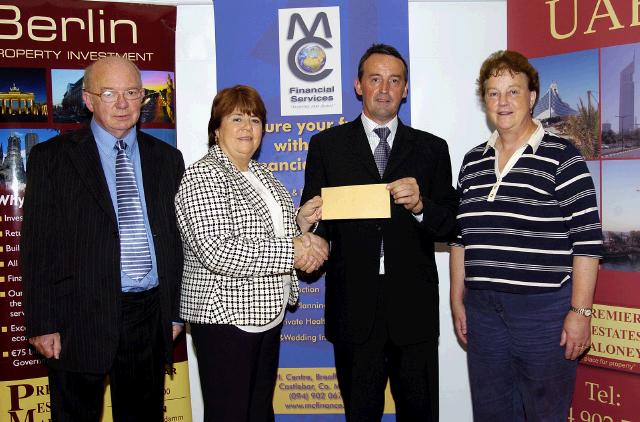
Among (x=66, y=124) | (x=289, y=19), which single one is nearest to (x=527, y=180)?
(x=289, y=19)

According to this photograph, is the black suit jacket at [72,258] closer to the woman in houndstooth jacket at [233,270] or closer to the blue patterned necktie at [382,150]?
the woman in houndstooth jacket at [233,270]

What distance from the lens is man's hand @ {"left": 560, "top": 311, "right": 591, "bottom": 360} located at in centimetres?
247

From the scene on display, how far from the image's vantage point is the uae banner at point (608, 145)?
3.04 m

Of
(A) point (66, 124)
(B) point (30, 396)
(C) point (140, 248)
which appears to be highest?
(A) point (66, 124)

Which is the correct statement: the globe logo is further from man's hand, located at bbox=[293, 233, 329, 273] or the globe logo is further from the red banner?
man's hand, located at bbox=[293, 233, 329, 273]

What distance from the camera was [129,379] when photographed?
8.76ft

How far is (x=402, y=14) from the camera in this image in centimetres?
359

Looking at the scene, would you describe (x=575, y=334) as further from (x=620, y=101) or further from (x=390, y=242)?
(x=620, y=101)

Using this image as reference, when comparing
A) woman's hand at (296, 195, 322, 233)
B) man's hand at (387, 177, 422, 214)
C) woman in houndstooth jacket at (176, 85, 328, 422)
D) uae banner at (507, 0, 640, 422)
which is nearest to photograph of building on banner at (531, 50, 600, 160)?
uae banner at (507, 0, 640, 422)

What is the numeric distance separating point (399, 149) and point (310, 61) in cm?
115

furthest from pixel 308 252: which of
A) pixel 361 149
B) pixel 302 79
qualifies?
pixel 302 79

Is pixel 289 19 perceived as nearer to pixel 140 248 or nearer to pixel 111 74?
pixel 111 74

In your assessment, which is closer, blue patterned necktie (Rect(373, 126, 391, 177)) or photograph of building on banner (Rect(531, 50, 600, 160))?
blue patterned necktie (Rect(373, 126, 391, 177))

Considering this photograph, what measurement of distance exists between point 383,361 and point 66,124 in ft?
7.54
